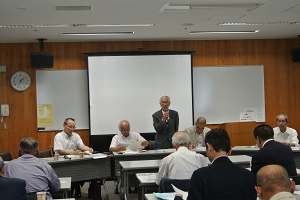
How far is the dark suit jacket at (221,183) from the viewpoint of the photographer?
10.9 feet

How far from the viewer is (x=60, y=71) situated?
36.9ft

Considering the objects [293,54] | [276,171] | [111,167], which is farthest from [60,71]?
[276,171]

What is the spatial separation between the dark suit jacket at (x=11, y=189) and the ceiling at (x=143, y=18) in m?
3.27

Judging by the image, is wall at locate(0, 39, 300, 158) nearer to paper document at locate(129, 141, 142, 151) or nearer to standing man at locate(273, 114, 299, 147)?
standing man at locate(273, 114, 299, 147)

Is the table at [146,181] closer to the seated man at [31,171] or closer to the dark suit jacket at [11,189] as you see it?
the seated man at [31,171]

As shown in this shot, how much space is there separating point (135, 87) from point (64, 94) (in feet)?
5.25

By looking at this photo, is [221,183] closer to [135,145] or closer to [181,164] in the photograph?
[181,164]

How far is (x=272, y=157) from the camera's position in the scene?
5172 mm

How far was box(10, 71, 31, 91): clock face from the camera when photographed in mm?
11094

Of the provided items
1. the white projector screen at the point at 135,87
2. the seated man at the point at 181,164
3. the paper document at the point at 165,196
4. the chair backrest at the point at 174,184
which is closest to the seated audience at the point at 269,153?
the seated man at the point at 181,164

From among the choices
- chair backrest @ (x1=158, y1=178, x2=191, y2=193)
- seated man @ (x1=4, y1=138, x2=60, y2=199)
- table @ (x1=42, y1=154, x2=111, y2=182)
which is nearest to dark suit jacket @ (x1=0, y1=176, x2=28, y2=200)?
seated man @ (x1=4, y1=138, x2=60, y2=199)

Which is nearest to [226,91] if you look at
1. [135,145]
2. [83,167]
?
[135,145]

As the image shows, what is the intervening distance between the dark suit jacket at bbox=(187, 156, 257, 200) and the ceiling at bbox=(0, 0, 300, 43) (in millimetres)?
4062

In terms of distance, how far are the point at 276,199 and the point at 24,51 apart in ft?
31.2
